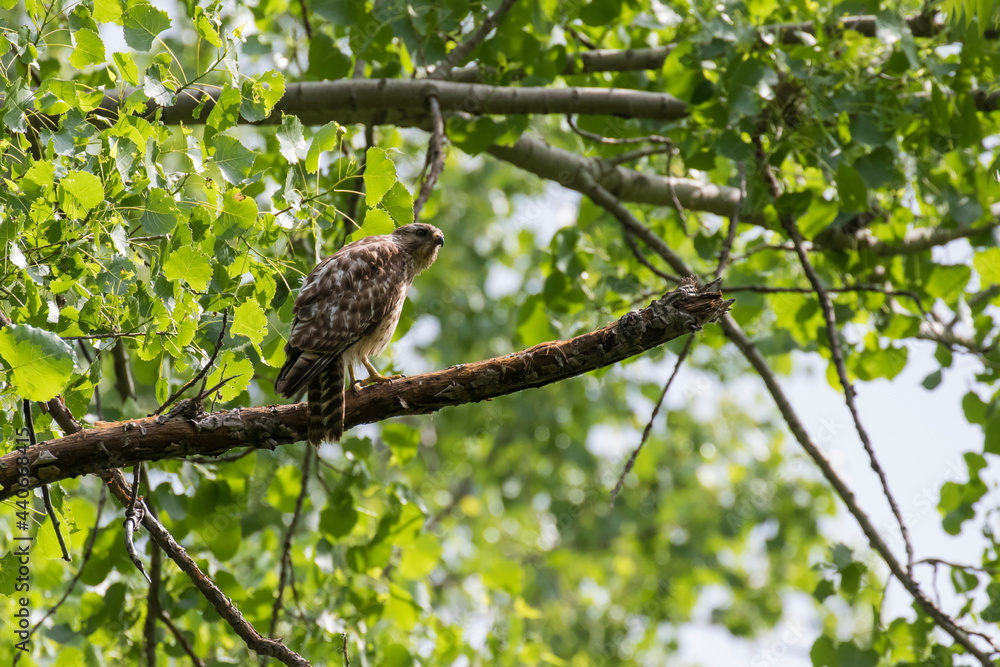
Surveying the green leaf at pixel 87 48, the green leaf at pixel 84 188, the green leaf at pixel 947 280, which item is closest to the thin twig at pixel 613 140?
the green leaf at pixel 947 280

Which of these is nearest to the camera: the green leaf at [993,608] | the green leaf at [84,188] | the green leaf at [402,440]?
the green leaf at [84,188]

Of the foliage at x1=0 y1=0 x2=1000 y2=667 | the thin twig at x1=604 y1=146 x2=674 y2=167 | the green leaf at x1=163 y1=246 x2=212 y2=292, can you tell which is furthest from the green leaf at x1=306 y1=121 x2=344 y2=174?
the thin twig at x1=604 y1=146 x2=674 y2=167

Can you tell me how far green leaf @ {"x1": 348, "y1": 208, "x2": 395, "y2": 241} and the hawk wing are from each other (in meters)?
0.52

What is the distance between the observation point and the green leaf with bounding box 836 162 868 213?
13.5ft

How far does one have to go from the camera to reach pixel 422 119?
4.52 meters

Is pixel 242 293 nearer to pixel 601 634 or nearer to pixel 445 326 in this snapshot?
pixel 445 326

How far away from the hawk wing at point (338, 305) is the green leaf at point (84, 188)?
101 cm

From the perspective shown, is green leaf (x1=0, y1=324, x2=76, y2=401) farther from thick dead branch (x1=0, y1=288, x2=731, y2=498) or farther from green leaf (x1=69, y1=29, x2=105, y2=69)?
green leaf (x1=69, y1=29, x2=105, y2=69)

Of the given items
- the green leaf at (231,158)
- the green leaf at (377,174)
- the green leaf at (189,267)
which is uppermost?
the green leaf at (377,174)

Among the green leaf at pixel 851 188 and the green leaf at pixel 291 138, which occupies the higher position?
the green leaf at pixel 851 188

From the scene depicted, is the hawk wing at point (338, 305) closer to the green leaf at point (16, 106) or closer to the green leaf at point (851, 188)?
the green leaf at point (16, 106)

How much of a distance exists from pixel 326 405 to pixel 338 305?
1.99 ft

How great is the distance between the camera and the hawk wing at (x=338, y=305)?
10.7 ft

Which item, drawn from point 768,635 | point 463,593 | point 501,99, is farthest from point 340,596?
point 768,635
